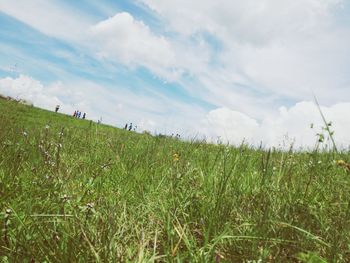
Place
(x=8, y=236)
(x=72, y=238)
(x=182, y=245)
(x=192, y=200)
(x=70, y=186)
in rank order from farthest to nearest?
1. (x=70, y=186)
2. (x=192, y=200)
3. (x=182, y=245)
4. (x=8, y=236)
5. (x=72, y=238)

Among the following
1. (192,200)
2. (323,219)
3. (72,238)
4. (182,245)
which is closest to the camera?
(72,238)

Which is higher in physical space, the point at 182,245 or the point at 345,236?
the point at 345,236

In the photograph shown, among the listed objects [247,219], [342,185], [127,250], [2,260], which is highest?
[342,185]

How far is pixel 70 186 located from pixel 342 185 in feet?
10.4

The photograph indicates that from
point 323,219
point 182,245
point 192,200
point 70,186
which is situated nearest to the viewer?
point 182,245

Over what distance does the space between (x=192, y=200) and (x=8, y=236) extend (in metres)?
1.69

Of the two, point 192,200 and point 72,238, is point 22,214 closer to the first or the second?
point 72,238

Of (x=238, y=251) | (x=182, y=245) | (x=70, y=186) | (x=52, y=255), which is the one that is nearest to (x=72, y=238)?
(x=52, y=255)

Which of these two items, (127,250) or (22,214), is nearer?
(127,250)

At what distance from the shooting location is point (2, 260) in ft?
8.96

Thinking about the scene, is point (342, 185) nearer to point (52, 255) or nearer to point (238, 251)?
point (238, 251)

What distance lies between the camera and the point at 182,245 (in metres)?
3.28

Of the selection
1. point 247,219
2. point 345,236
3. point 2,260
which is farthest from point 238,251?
point 2,260

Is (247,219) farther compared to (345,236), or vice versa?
(247,219)
